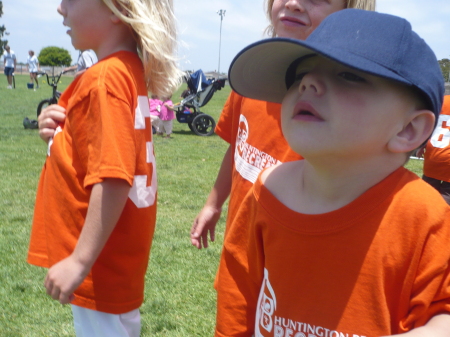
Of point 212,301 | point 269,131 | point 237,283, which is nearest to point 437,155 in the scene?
point 212,301

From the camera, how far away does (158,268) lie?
3.88 m

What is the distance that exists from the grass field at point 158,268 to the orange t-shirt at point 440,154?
198 centimetres

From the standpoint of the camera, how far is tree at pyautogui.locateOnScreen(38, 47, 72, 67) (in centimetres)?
6706

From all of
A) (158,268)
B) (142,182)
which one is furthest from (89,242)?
(158,268)

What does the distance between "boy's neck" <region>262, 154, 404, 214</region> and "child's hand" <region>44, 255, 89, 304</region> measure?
29.6 inches

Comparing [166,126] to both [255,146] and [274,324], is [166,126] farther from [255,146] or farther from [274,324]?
[274,324]

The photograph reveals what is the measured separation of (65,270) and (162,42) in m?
0.93

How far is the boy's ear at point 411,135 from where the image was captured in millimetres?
1088

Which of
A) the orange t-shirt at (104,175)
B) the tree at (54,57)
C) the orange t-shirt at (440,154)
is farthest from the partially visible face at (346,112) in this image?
the tree at (54,57)

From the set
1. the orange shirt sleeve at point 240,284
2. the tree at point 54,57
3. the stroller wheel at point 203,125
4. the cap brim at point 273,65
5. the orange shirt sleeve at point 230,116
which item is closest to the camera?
the cap brim at point 273,65

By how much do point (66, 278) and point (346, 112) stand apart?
42.5 inches

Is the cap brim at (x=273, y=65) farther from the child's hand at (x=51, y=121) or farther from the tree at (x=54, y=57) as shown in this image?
the tree at (x=54, y=57)

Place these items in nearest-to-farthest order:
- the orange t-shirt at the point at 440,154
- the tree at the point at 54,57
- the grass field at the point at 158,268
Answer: the grass field at the point at 158,268 → the orange t-shirt at the point at 440,154 → the tree at the point at 54,57

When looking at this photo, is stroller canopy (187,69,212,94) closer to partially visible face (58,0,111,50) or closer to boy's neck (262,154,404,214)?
partially visible face (58,0,111,50)
